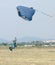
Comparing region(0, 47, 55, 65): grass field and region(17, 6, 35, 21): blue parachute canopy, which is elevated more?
region(17, 6, 35, 21): blue parachute canopy

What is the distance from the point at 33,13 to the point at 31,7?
664mm

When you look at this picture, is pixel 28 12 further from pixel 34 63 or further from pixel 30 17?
pixel 34 63

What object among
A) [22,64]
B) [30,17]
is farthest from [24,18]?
[22,64]

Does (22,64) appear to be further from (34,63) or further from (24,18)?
(24,18)

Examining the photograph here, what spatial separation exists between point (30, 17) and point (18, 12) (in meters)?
0.95

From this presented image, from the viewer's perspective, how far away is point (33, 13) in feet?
84.5

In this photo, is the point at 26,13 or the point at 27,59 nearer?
the point at 26,13

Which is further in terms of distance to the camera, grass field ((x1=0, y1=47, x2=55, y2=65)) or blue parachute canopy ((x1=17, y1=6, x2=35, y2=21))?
grass field ((x1=0, y1=47, x2=55, y2=65))

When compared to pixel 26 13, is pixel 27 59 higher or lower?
lower

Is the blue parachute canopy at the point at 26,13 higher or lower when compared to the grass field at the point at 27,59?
higher

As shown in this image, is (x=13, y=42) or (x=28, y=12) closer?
(x=28, y=12)

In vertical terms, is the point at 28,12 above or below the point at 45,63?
above

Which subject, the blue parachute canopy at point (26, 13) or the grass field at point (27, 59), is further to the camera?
the grass field at point (27, 59)

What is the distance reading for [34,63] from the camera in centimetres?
3241
